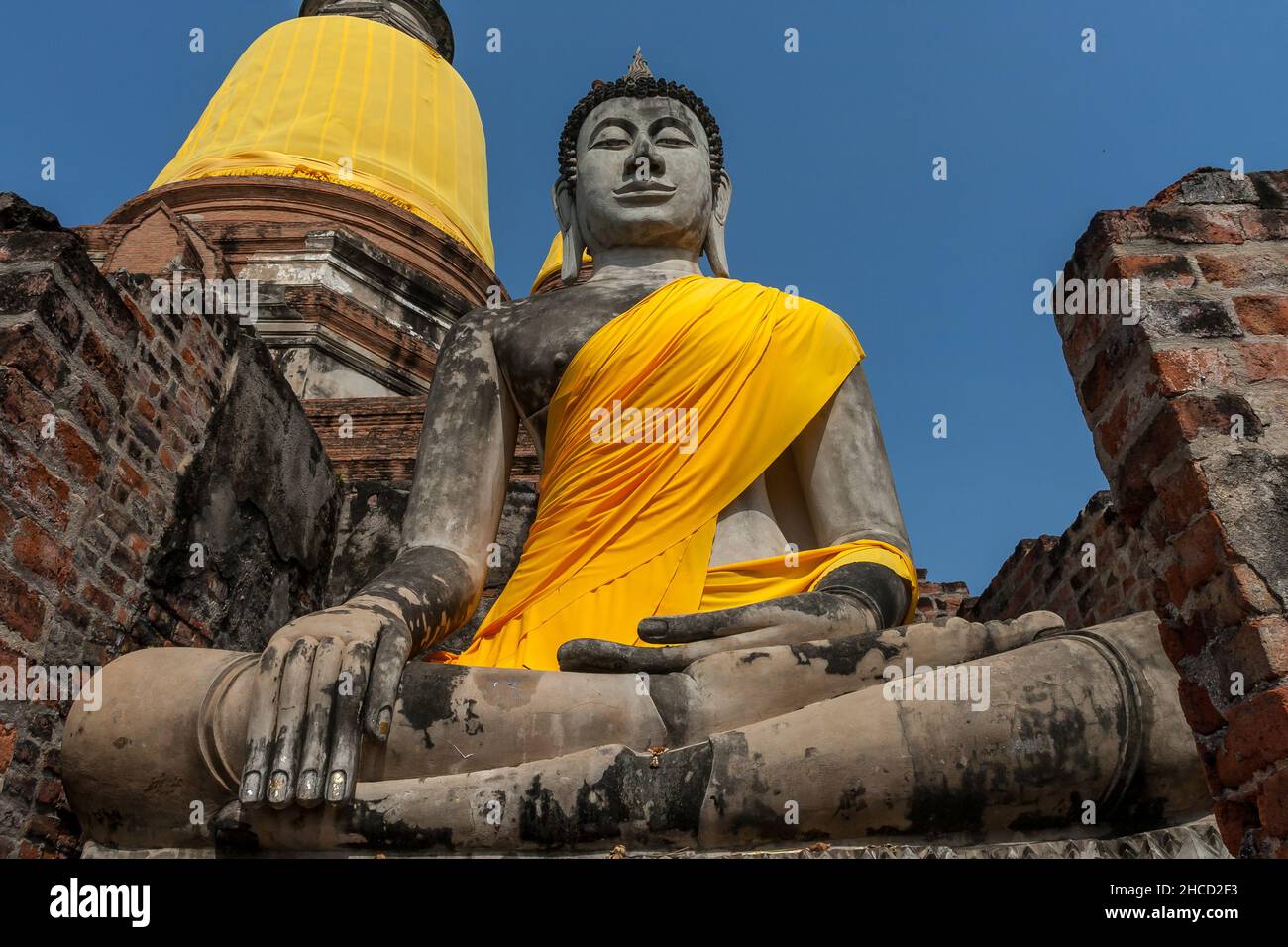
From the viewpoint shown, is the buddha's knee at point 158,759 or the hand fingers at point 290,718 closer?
the hand fingers at point 290,718

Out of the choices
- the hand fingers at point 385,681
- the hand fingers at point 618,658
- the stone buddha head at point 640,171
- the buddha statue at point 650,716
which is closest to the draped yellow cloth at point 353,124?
the stone buddha head at point 640,171

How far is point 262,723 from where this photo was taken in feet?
7.29

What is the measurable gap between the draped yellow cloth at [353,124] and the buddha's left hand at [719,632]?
9.37 m

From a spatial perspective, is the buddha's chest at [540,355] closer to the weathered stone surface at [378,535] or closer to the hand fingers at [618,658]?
the hand fingers at [618,658]

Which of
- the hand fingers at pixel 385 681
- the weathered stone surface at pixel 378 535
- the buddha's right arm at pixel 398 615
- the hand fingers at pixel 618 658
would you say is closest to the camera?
the buddha's right arm at pixel 398 615

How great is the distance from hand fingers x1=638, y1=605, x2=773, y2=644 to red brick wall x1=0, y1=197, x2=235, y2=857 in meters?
1.75

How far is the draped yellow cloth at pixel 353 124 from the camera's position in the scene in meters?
11.6

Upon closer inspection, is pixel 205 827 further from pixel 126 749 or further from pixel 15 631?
pixel 15 631

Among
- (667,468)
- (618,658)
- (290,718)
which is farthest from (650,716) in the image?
(667,468)

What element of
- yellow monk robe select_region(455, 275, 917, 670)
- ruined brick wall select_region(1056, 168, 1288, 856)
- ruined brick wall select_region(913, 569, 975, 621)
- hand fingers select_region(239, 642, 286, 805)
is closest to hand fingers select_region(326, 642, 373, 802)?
hand fingers select_region(239, 642, 286, 805)

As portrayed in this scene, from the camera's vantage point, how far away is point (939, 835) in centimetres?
218

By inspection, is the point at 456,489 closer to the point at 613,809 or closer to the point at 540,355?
the point at 540,355

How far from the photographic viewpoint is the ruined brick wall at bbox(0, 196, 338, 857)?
3080 millimetres

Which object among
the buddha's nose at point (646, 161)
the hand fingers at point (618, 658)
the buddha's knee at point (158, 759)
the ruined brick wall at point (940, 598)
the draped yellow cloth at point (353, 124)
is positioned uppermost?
the draped yellow cloth at point (353, 124)
